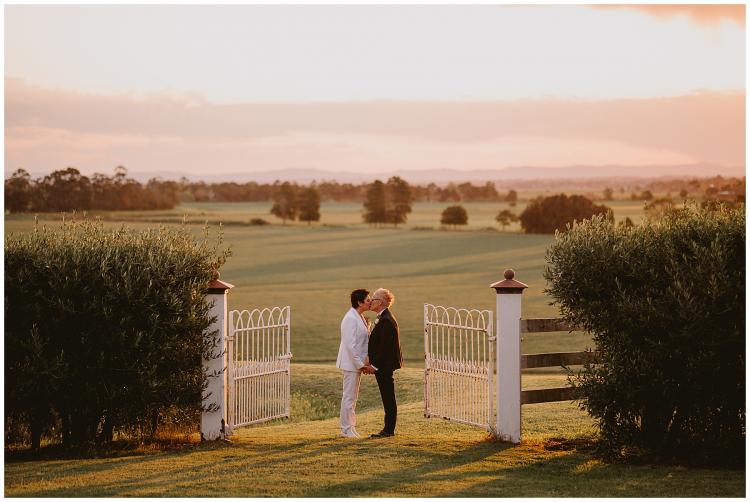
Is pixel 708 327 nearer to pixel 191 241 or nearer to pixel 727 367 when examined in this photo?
pixel 727 367

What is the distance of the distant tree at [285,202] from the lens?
360 feet

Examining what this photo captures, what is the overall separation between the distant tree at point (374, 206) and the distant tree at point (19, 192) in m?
48.0

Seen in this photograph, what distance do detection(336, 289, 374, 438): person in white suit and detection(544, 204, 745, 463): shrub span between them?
301 centimetres

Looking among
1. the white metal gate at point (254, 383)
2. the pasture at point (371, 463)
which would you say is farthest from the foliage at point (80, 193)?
the white metal gate at point (254, 383)

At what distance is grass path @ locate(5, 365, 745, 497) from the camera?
10836 mm

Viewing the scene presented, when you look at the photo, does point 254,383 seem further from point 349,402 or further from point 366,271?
point 366,271

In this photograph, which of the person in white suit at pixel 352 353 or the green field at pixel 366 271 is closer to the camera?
the person in white suit at pixel 352 353

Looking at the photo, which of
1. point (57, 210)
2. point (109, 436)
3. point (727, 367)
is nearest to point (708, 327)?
point (727, 367)

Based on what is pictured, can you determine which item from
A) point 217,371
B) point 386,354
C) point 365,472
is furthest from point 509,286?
point 217,371

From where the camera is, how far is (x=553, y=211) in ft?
322

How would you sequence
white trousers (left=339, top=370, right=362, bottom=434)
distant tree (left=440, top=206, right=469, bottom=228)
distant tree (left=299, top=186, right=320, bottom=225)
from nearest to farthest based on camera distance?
1. white trousers (left=339, top=370, right=362, bottom=434)
2. distant tree (left=440, top=206, right=469, bottom=228)
3. distant tree (left=299, top=186, right=320, bottom=225)

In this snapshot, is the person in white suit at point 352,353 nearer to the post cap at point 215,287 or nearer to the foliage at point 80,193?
the post cap at point 215,287

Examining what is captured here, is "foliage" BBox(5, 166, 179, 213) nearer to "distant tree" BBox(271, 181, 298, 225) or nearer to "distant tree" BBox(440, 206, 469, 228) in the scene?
"distant tree" BBox(271, 181, 298, 225)

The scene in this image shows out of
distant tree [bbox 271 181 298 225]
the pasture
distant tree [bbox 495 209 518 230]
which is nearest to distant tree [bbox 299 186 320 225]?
distant tree [bbox 271 181 298 225]
